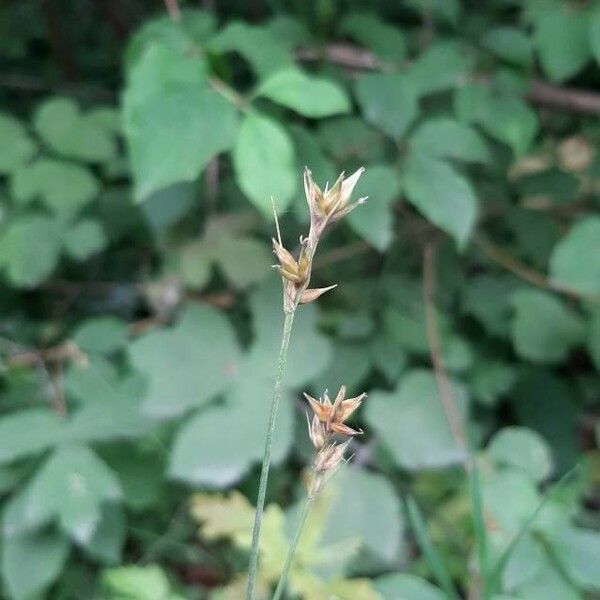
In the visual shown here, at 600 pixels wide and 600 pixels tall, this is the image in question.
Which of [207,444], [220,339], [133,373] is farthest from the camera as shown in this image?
[133,373]

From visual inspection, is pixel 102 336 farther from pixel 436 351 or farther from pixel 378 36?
pixel 378 36

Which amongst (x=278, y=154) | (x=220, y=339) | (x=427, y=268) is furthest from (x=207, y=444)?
A: (x=427, y=268)

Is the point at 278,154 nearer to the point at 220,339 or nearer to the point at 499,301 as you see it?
the point at 220,339

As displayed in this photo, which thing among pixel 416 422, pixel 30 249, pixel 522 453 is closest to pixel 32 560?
pixel 30 249

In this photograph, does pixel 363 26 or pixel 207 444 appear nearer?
pixel 207 444

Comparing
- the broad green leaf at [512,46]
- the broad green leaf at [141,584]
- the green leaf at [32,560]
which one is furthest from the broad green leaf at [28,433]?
the broad green leaf at [512,46]

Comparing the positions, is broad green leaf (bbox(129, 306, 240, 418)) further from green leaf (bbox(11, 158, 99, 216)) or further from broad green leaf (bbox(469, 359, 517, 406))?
broad green leaf (bbox(469, 359, 517, 406))

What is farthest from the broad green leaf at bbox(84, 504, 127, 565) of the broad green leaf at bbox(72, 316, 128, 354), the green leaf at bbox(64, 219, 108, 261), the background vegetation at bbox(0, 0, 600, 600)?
the green leaf at bbox(64, 219, 108, 261)
